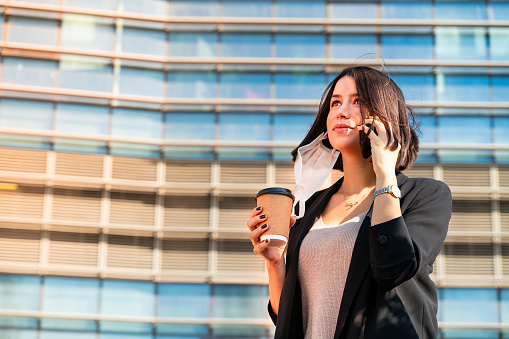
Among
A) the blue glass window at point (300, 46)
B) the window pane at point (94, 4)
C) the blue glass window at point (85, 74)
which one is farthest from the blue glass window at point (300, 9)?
the blue glass window at point (85, 74)

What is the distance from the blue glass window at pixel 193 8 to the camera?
62.7 feet

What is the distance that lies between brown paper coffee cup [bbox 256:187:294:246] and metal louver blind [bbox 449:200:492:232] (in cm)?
1725

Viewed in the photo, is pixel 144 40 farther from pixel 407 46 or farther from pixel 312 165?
pixel 312 165

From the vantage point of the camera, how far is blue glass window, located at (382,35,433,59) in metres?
18.9

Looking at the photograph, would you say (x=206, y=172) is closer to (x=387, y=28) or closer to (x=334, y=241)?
(x=387, y=28)

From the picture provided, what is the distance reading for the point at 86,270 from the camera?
58.4 feet

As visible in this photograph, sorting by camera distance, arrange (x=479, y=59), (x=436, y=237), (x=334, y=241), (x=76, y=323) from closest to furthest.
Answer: (x=436, y=237)
(x=334, y=241)
(x=76, y=323)
(x=479, y=59)

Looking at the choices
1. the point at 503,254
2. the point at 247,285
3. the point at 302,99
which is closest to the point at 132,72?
the point at 302,99

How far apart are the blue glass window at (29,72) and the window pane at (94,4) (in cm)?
181

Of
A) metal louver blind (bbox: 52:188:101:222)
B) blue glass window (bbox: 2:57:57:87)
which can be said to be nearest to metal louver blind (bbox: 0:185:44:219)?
metal louver blind (bbox: 52:188:101:222)

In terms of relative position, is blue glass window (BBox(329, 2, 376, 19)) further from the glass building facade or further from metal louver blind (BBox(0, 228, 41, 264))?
metal louver blind (BBox(0, 228, 41, 264))

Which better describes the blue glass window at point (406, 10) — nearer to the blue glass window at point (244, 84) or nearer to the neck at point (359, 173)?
the blue glass window at point (244, 84)

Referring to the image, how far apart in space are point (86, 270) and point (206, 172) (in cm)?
422

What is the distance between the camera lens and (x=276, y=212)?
6.71ft
